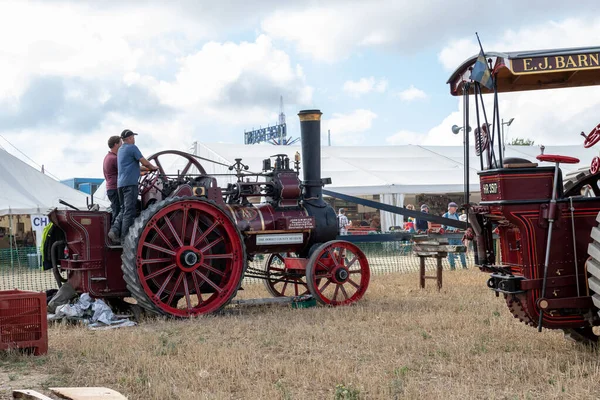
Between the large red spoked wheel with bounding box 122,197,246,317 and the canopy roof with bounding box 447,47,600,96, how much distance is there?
3408mm

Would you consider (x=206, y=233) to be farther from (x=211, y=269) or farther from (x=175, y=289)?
(x=175, y=289)

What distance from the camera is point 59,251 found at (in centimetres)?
848

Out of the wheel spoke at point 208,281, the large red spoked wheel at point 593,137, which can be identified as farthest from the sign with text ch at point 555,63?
the wheel spoke at point 208,281

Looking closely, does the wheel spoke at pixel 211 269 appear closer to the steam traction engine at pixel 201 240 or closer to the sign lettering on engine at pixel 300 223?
the steam traction engine at pixel 201 240

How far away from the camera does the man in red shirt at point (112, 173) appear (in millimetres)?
8141

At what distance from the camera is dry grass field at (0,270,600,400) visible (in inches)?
177

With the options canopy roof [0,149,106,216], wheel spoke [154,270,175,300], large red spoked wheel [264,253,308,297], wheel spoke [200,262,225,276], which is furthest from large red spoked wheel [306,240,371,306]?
canopy roof [0,149,106,216]

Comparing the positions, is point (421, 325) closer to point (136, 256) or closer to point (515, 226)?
point (515, 226)

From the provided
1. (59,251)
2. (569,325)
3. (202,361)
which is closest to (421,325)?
(569,325)

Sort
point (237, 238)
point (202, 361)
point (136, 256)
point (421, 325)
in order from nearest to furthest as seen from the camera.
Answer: point (202, 361) < point (421, 325) < point (136, 256) < point (237, 238)

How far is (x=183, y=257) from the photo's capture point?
791 cm

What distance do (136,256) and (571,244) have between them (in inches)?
170

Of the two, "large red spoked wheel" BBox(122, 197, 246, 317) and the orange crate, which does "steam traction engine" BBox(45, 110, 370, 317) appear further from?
the orange crate

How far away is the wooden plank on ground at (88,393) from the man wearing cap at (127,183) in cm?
342
